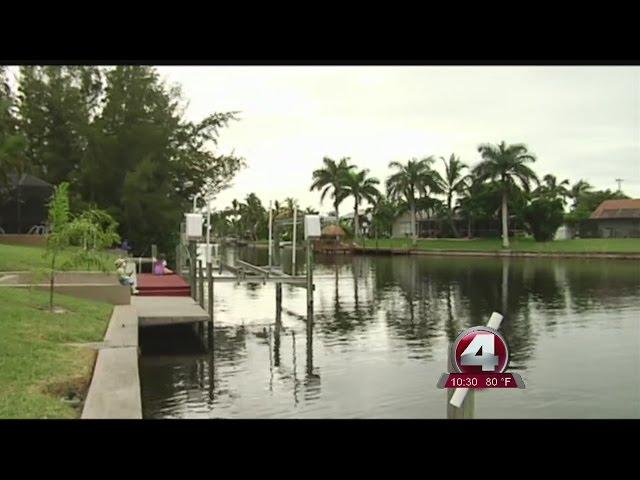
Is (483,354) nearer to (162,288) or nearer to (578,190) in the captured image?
(162,288)

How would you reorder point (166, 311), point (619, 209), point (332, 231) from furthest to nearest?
point (332, 231) < point (619, 209) < point (166, 311)

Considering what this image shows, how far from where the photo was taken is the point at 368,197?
51219 mm

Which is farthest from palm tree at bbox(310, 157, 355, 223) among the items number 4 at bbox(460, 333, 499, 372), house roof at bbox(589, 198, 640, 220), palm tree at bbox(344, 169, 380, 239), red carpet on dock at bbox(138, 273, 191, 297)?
number 4 at bbox(460, 333, 499, 372)

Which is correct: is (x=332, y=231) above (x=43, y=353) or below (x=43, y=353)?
above

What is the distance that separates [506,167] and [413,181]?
7126mm

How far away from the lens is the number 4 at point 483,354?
3.03 metres

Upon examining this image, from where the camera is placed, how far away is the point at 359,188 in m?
50.3

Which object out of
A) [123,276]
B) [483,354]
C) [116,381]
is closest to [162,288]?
[123,276]

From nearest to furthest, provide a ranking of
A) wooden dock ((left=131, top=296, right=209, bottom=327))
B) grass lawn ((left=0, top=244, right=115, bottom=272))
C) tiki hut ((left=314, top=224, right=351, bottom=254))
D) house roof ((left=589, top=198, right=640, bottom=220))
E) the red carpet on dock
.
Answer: wooden dock ((left=131, top=296, right=209, bottom=327)) < grass lawn ((left=0, top=244, right=115, bottom=272)) < the red carpet on dock < house roof ((left=589, top=198, right=640, bottom=220)) < tiki hut ((left=314, top=224, right=351, bottom=254))

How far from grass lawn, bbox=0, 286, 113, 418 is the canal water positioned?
3.56 feet

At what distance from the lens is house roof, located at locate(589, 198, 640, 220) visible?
38844 millimetres

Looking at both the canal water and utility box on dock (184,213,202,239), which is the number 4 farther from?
utility box on dock (184,213,202,239)
